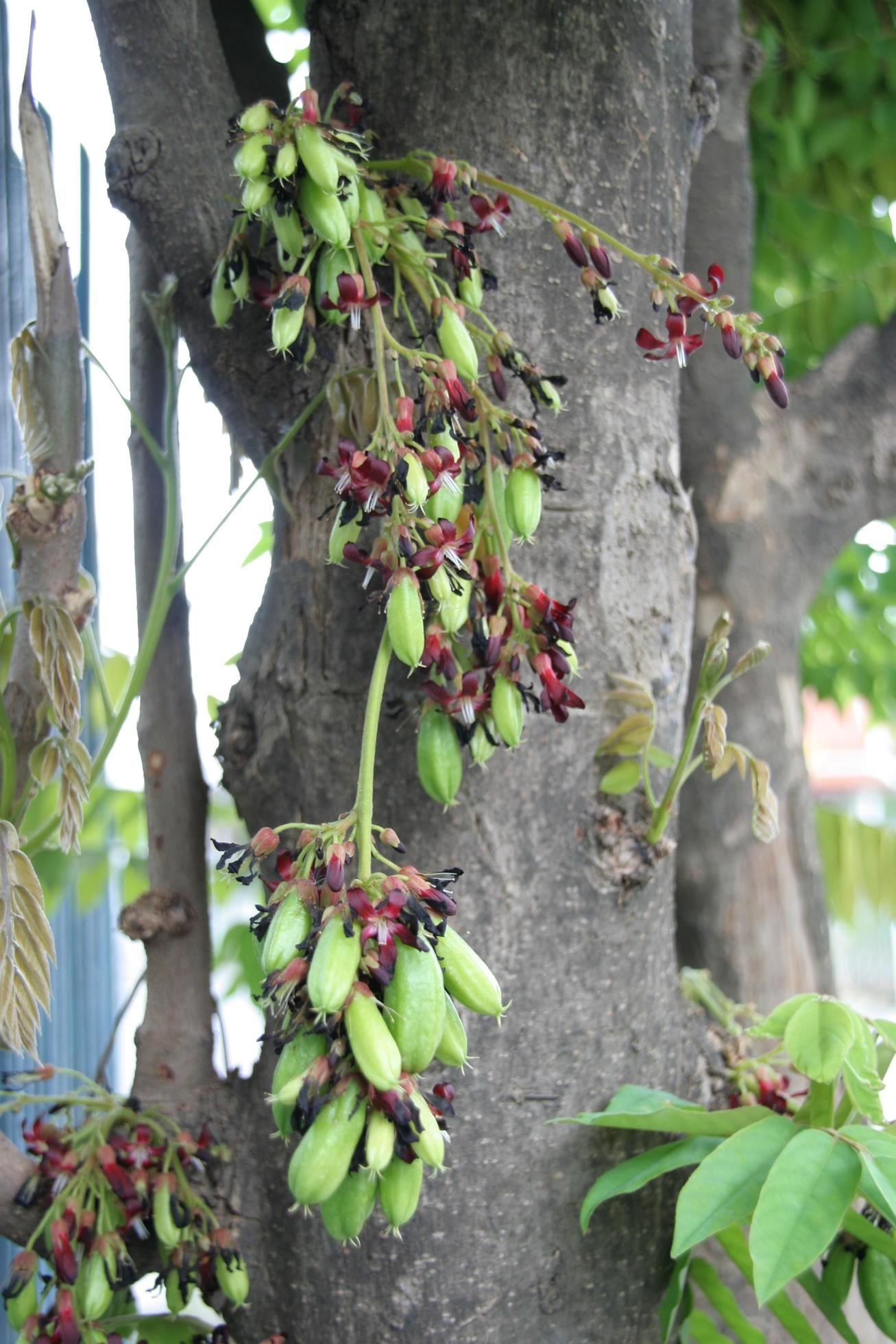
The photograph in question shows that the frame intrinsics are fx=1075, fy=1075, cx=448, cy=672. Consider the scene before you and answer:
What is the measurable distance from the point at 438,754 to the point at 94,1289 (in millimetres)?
503

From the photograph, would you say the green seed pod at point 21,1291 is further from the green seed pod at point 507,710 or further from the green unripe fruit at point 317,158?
the green unripe fruit at point 317,158

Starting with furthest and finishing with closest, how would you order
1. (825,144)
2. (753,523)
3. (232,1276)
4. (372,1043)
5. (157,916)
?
(825,144)
(753,523)
(157,916)
(232,1276)
(372,1043)

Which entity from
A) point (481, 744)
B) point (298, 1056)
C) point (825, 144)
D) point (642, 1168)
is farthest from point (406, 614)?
point (825, 144)

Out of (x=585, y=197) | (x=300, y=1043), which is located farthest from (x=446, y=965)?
(x=585, y=197)

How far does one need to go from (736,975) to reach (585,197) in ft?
3.36

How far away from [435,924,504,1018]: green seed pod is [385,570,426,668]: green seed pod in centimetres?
18

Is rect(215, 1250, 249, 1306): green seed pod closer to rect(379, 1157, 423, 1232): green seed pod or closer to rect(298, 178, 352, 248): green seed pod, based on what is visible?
rect(379, 1157, 423, 1232): green seed pod

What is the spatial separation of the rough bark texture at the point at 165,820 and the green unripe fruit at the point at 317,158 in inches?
15.6

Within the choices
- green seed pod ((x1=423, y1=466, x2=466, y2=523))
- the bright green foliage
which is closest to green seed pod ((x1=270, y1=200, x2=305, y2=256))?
green seed pod ((x1=423, y1=466, x2=466, y2=523))

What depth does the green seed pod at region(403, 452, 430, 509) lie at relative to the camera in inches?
26.8

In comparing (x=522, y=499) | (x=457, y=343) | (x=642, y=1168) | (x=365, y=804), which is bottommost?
(x=642, y=1168)

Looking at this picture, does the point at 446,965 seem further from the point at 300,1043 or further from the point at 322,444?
the point at 322,444

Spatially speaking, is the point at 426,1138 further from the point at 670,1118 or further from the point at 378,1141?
the point at 670,1118

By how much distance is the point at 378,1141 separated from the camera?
1.91 ft
